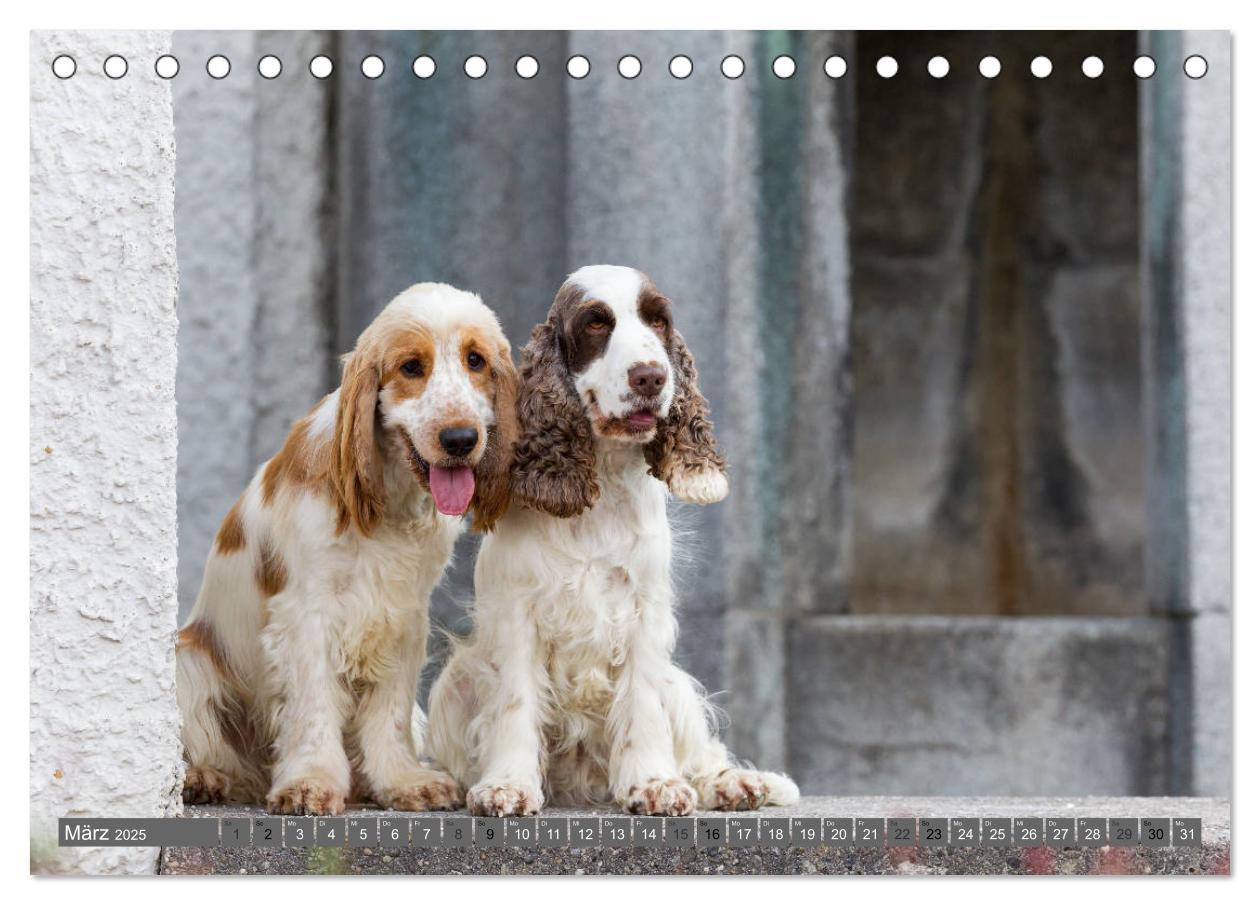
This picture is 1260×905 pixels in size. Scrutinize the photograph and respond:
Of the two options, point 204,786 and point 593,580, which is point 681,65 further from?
point 204,786

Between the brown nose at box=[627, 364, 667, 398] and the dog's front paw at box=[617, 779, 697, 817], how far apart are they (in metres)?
0.88

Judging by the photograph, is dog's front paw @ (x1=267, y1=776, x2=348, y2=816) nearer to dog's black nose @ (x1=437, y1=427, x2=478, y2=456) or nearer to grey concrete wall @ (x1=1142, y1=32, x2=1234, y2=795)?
dog's black nose @ (x1=437, y1=427, x2=478, y2=456)

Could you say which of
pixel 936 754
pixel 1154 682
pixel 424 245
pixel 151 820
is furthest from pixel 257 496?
pixel 1154 682

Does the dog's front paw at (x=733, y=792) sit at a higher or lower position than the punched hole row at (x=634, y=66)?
lower

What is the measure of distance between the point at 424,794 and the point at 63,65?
70.6 inches

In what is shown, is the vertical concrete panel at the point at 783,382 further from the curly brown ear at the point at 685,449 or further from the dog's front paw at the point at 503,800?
the dog's front paw at the point at 503,800

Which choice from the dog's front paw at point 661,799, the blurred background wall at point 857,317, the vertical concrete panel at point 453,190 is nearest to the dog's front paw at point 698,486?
the dog's front paw at point 661,799

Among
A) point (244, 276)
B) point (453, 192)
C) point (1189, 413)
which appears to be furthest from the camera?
point (244, 276)

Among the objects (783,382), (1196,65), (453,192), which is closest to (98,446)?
(453,192)

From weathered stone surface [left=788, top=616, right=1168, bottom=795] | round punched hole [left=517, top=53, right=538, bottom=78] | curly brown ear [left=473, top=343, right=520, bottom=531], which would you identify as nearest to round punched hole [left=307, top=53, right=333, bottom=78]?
round punched hole [left=517, top=53, right=538, bottom=78]

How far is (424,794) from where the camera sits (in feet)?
13.4

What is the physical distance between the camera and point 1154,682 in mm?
6695

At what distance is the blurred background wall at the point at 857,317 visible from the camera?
18.0ft

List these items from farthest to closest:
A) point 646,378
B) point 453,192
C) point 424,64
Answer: point 453,192
point 424,64
point 646,378
